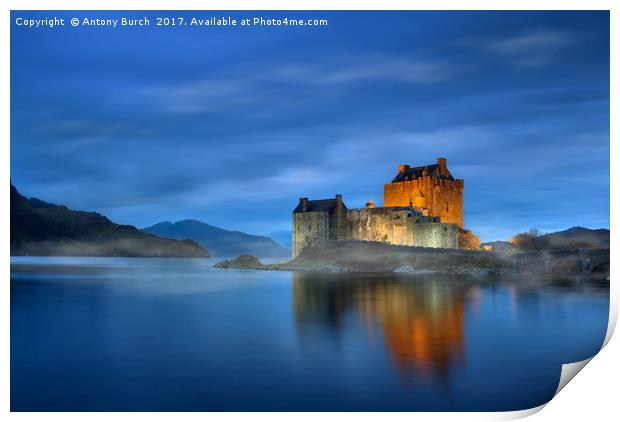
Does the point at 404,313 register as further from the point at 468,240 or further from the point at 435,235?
the point at 468,240

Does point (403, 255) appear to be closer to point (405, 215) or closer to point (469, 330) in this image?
point (405, 215)

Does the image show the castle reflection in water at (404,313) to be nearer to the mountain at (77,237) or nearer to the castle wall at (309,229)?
the castle wall at (309,229)

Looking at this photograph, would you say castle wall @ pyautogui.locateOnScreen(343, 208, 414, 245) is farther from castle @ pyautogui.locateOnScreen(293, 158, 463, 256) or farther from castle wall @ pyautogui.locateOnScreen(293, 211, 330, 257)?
castle wall @ pyautogui.locateOnScreen(293, 211, 330, 257)

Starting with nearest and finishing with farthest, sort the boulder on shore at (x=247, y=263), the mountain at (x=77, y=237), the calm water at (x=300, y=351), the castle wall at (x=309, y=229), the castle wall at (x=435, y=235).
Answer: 1. the calm water at (x=300, y=351)
2. the castle wall at (x=435, y=235)
3. the castle wall at (x=309, y=229)
4. the boulder on shore at (x=247, y=263)
5. the mountain at (x=77, y=237)

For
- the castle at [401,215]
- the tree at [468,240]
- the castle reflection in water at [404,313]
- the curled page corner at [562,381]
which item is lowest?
the curled page corner at [562,381]

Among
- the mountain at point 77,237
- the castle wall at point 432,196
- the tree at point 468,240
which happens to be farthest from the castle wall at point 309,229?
the mountain at point 77,237

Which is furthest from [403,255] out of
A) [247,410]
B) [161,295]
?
[247,410]

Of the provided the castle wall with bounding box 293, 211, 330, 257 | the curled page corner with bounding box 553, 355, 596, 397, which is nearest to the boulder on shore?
the castle wall with bounding box 293, 211, 330, 257

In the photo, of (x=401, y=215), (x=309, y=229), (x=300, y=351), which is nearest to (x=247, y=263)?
(x=309, y=229)
